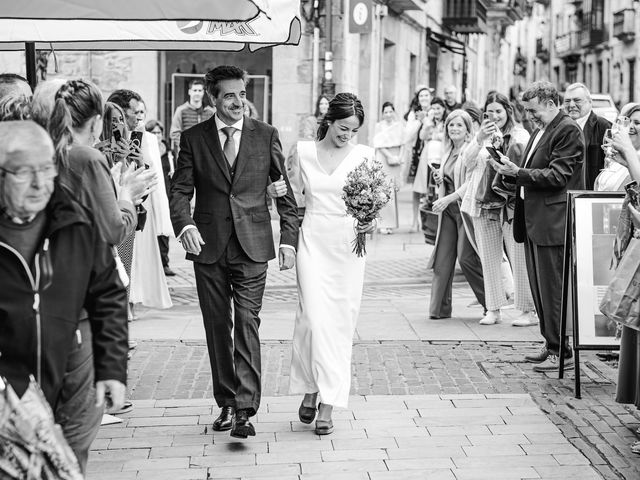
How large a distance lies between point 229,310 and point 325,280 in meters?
0.58

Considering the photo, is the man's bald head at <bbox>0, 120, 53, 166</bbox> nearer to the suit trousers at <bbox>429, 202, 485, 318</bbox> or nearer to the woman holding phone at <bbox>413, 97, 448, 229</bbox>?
the suit trousers at <bbox>429, 202, 485, 318</bbox>

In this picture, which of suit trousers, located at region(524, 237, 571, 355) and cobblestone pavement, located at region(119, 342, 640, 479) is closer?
cobblestone pavement, located at region(119, 342, 640, 479)

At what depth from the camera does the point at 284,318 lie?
33.3 ft

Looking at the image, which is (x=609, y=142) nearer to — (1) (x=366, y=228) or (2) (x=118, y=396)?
(1) (x=366, y=228)

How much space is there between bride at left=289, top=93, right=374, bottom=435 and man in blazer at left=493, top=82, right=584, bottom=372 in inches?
77.1

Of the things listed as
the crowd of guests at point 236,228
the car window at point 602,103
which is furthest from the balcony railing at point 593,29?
the crowd of guests at point 236,228

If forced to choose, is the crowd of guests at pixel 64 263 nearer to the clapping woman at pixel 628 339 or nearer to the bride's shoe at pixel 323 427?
the bride's shoe at pixel 323 427

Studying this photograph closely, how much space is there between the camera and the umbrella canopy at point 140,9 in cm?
567

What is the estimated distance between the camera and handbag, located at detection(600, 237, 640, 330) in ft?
20.0

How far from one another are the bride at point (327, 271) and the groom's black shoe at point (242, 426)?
45 centimetres

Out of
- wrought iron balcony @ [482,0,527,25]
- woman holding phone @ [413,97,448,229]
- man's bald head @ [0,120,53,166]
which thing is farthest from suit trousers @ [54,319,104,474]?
wrought iron balcony @ [482,0,527,25]

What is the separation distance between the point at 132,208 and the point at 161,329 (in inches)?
181

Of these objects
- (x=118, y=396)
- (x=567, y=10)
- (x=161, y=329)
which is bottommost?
(x=161, y=329)

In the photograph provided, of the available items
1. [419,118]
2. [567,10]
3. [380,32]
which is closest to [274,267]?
[419,118]
